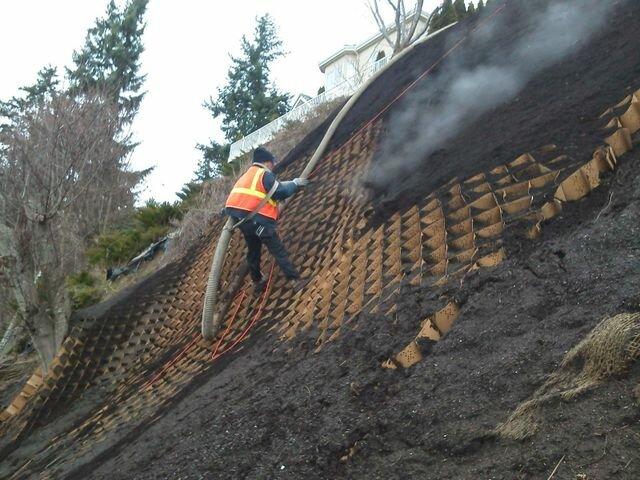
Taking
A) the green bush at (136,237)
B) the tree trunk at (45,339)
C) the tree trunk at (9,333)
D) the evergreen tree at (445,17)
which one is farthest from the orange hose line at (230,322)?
the evergreen tree at (445,17)

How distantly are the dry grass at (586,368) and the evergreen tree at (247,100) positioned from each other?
2838cm

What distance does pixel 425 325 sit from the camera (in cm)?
402

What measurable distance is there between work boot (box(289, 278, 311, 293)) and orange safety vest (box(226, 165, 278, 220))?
63 centimetres

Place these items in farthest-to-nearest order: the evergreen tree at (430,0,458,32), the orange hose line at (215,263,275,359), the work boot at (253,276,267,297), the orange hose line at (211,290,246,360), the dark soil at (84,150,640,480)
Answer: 1. the evergreen tree at (430,0,458,32)
2. the work boot at (253,276,267,297)
3. the orange hose line at (211,290,246,360)
4. the orange hose line at (215,263,275,359)
5. the dark soil at (84,150,640,480)

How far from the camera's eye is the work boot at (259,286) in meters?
7.01

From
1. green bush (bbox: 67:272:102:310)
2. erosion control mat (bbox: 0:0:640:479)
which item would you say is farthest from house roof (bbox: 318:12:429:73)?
erosion control mat (bbox: 0:0:640:479)

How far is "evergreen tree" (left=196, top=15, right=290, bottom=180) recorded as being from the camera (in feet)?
104

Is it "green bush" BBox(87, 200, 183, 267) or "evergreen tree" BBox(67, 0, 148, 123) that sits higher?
"evergreen tree" BBox(67, 0, 148, 123)

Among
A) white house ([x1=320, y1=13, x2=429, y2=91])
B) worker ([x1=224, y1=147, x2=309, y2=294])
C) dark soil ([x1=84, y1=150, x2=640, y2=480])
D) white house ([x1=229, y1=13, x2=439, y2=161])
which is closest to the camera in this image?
dark soil ([x1=84, y1=150, x2=640, y2=480])

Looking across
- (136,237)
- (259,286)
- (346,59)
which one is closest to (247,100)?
(346,59)

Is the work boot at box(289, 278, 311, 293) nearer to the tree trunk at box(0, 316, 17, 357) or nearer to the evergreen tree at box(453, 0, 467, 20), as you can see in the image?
the tree trunk at box(0, 316, 17, 357)

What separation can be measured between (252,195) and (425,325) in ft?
10.1

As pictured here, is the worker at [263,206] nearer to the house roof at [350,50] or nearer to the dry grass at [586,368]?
the dry grass at [586,368]

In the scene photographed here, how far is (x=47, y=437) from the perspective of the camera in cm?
717
